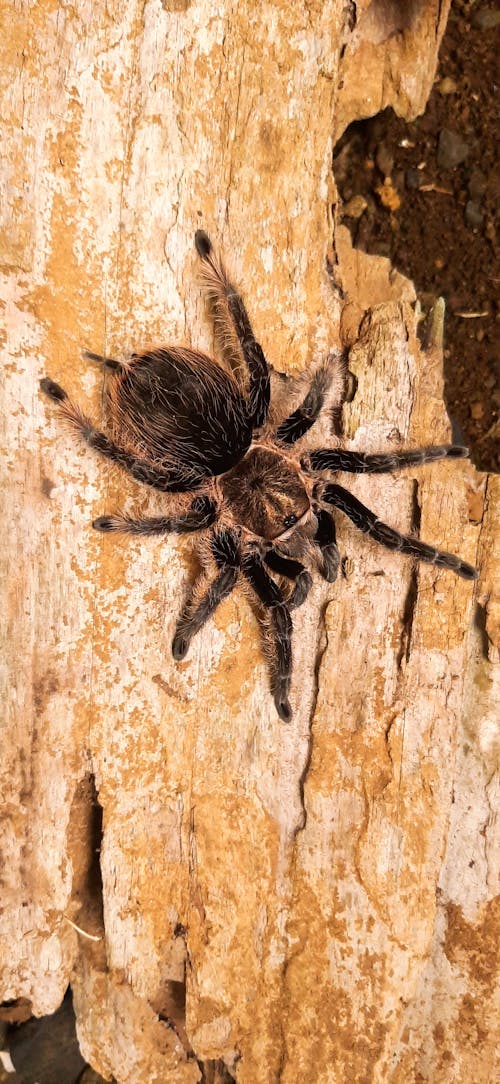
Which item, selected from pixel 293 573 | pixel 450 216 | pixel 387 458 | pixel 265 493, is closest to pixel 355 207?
pixel 450 216

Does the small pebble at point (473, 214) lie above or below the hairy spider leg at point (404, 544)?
above

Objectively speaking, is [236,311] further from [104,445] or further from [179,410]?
[104,445]

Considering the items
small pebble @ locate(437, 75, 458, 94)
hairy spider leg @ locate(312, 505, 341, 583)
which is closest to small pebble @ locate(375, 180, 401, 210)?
small pebble @ locate(437, 75, 458, 94)

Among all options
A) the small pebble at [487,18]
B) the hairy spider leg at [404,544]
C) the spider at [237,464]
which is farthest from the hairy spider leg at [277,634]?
the small pebble at [487,18]

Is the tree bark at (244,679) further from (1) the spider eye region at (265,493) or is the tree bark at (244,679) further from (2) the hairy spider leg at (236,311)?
(1) the spider eye region at (265,493)

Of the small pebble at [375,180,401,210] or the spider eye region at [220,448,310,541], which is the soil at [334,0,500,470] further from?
the spider eye region at [220,448,310,541]

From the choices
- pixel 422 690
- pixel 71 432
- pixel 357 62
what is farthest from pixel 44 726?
pixel 357 62

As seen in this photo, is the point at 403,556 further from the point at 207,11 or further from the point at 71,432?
the point at 207,11
